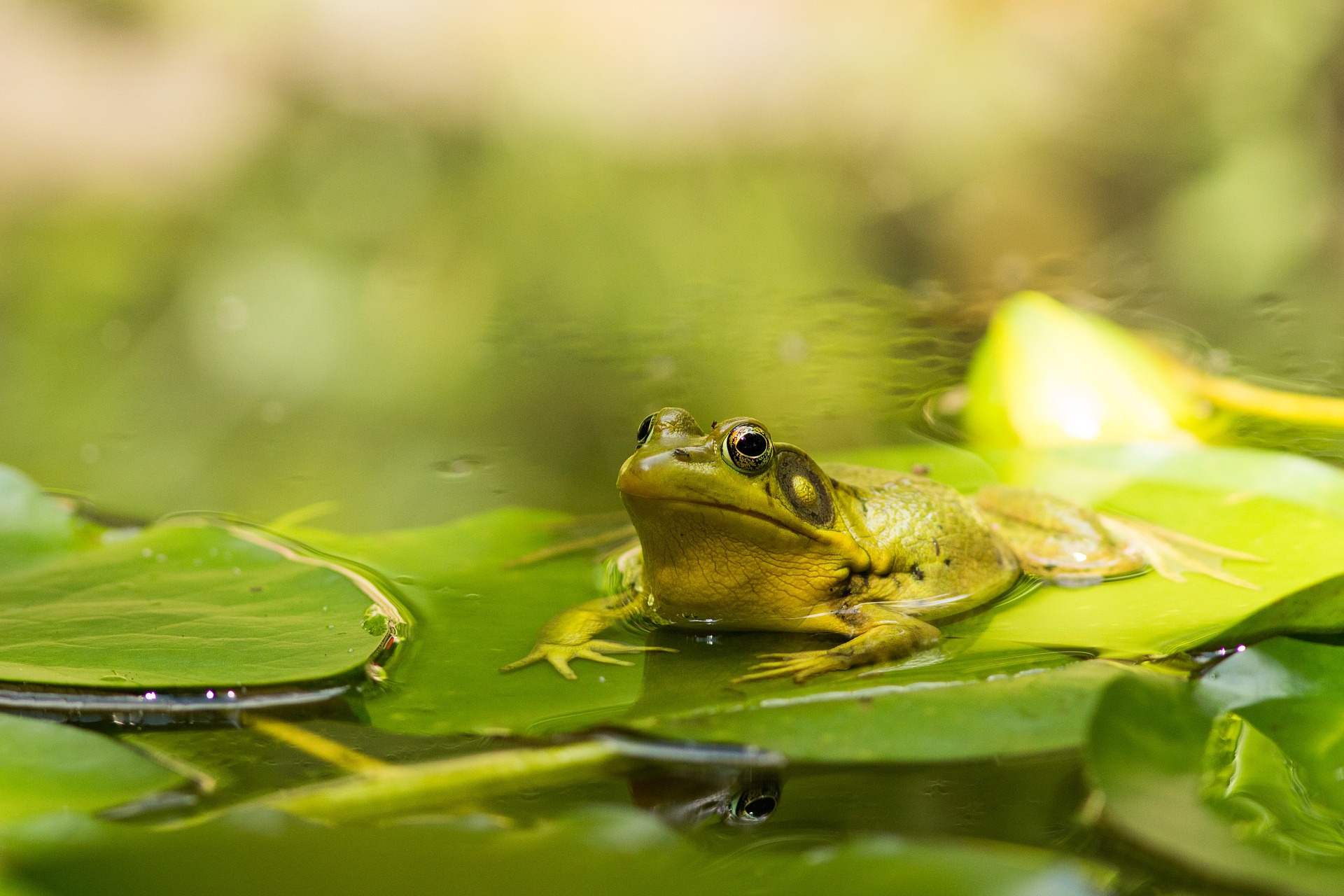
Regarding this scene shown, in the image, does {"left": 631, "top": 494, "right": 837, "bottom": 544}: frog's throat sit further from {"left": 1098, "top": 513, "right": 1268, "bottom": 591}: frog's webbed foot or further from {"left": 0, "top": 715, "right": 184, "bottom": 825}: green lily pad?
{"left": 0, "top": 715, "right": 184, "bottom": 825}: green lily pad

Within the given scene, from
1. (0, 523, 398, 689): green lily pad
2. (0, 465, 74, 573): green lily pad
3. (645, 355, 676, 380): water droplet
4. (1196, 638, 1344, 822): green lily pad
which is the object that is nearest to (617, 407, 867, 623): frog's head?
(0, 523, 398, 689): green lily pad

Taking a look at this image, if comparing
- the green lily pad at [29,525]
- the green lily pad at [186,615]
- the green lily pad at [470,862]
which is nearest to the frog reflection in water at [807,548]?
the green lily pad at [186,615]

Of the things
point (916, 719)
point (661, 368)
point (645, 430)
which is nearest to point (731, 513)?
point (645, 430)

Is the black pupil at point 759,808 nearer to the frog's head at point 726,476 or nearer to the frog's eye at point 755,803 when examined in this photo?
the frog's eye at point 755,803

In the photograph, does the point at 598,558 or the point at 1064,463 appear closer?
the point at 598,558

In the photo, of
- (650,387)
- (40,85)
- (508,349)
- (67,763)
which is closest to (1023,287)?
(650,387)

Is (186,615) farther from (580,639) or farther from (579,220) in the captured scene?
(579,220)

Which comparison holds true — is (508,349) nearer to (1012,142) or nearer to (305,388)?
(305,388)
